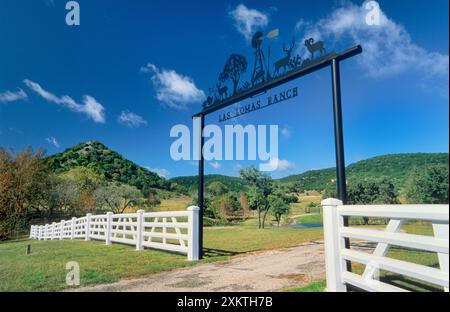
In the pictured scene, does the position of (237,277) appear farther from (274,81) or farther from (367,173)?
(367,173)

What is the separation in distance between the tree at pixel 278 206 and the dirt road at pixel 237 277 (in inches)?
686

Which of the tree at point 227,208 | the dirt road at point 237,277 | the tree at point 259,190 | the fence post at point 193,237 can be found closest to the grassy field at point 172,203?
the tree at point 227,208

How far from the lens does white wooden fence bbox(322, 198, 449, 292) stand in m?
2.27

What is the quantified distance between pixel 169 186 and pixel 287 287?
40.7 metres

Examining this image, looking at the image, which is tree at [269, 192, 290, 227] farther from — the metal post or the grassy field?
the metal post

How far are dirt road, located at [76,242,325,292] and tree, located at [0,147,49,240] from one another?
2383cm

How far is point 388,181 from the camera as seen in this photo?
28.7 metres

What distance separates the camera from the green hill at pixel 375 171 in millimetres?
32031

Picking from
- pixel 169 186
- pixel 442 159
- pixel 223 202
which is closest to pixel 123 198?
pixel 169 186

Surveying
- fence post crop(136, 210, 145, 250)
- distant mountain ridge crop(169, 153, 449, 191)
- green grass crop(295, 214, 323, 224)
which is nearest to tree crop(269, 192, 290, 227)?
green grass crop(295, 214, 323, 224)

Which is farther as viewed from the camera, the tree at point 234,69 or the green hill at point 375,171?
the green hill at point 375,171

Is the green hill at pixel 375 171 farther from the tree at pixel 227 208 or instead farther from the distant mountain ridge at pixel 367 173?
the tree at pixel 227 208
